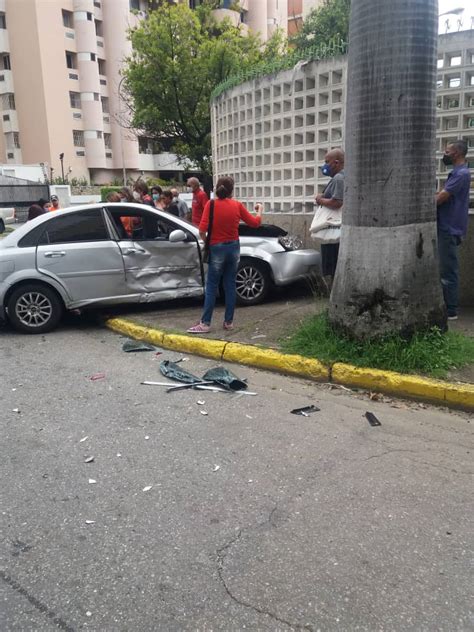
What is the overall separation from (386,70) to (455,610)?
3988mm

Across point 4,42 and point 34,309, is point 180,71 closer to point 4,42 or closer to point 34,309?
point 34,309

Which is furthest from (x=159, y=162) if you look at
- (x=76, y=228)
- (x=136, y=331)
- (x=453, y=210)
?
(x=453, y=210)

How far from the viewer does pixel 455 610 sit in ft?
7.48

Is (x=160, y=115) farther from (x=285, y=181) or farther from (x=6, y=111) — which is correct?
(x=6, y=111)

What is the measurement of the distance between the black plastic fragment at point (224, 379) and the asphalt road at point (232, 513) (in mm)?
198

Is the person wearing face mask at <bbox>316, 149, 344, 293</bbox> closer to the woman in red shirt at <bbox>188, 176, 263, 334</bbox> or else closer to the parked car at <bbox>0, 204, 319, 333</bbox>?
the woman in red shirt at <bbox>188, 176, 263, 334</bbox>

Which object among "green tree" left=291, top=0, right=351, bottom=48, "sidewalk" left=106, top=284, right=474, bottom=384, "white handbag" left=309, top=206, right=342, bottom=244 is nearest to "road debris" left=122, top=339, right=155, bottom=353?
"sidewalk" left=106, top=284, right=474, bottom=384

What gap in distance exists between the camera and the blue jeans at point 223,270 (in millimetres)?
5980

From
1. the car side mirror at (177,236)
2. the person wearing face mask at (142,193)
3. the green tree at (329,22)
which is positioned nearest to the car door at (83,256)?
the car side mirror at (177,236)

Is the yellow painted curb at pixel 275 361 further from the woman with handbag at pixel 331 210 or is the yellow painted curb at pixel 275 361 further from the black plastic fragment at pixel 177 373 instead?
the woman with handbag at pixel 331 210

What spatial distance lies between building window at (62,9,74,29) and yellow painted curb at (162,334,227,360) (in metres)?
48.0

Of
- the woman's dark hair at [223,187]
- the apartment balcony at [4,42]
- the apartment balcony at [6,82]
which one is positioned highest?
the apartment balcony at [4,42]

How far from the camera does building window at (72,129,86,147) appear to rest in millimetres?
47388

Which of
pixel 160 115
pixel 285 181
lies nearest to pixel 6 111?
pixel 160 115
